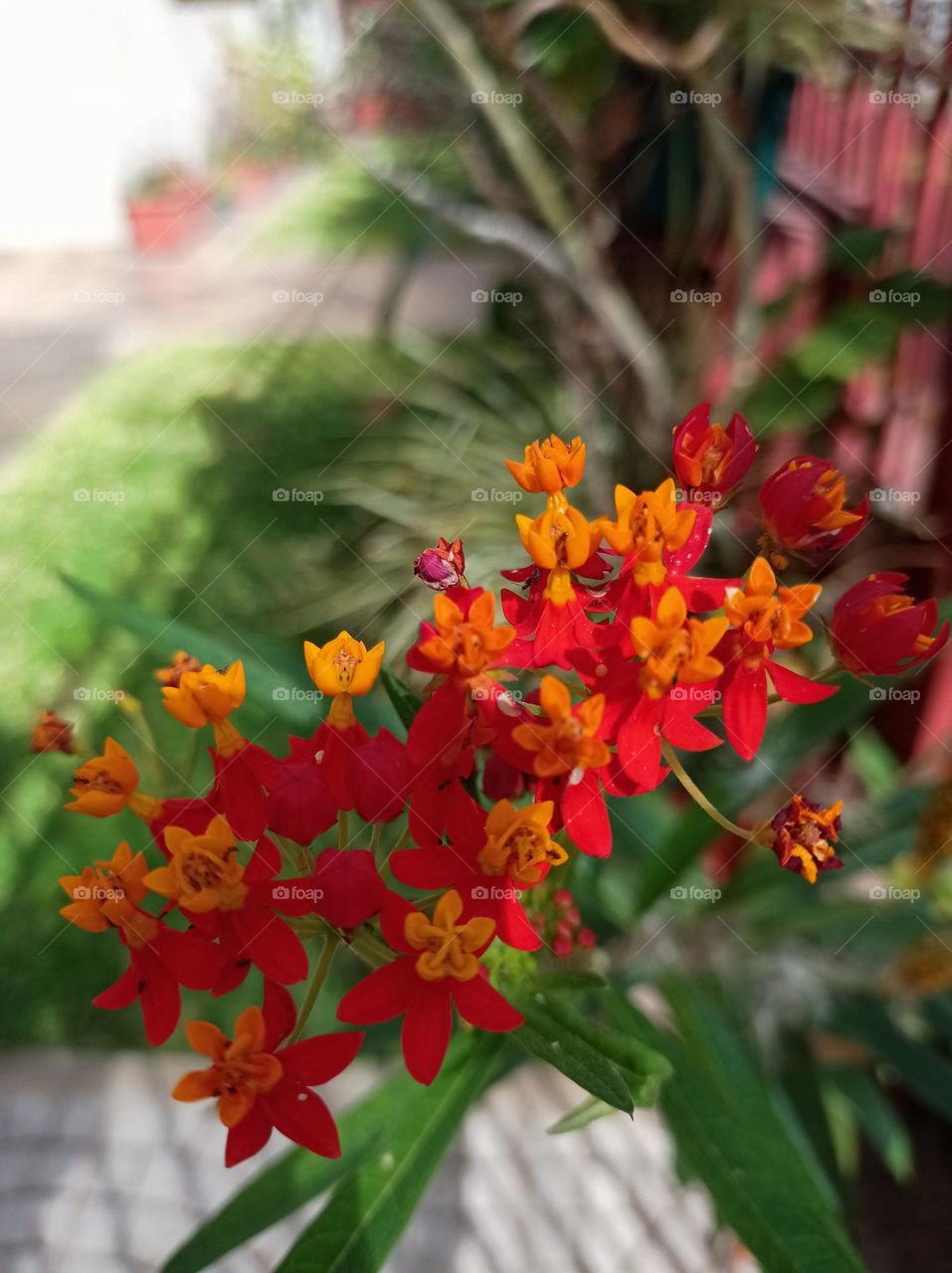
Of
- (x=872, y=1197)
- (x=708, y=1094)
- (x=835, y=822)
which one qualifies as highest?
(x=835, y=822)

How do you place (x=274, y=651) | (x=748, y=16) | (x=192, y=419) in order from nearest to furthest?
(x=274, y=651) → (x=748, y=16) → (x=192, y=419)

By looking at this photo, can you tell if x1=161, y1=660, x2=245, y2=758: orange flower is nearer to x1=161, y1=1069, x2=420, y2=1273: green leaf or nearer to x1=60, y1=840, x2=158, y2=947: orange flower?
x1=60, y1=840, x2=158, y2=947: orange flower

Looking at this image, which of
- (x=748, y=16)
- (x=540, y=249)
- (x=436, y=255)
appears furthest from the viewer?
(x=436, y=255)

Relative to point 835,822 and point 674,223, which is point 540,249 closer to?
point 674,223

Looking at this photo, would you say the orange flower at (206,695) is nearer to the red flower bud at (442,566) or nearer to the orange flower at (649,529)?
the red flower bud at (442,566)

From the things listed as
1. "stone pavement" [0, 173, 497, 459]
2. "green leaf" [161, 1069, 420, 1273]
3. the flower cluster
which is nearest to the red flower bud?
the flower cluster

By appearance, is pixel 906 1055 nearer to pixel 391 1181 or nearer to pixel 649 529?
pixel 391 1181

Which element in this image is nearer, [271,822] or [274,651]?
[271,822]

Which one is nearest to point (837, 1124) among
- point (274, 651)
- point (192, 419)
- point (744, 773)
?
point (744, 773)

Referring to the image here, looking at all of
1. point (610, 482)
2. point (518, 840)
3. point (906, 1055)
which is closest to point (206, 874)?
point (518, 840)
